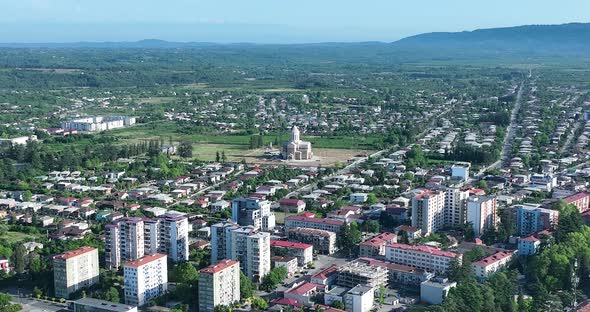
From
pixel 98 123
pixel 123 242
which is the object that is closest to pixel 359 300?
pixel 123 242

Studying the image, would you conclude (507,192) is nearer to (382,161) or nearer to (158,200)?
(382,161)

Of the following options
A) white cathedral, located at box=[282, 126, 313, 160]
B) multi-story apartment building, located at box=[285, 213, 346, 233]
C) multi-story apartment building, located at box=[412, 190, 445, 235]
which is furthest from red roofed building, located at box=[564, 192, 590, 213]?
white cathedral, located at box=[282, 126, 313, 160]

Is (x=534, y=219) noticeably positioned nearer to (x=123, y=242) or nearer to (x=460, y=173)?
(x=460, y=173)

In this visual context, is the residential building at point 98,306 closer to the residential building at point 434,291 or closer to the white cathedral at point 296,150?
the residential building at point 434,291

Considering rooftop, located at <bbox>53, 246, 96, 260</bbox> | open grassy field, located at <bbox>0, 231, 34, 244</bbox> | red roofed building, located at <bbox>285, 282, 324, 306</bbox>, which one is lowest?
open grassy field, located at <bbox>0, 231, 34, 244</bbox>

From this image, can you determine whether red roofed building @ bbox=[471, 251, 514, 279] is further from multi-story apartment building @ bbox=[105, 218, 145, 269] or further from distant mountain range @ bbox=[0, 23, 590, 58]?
distant mountain range @ bbox=[0, 23, 590, 58]
